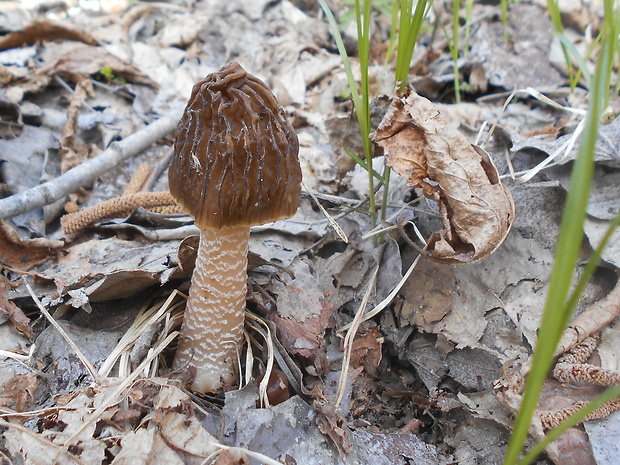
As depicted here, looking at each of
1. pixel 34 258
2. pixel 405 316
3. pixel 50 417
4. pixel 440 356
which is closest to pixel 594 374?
pixel 440 356

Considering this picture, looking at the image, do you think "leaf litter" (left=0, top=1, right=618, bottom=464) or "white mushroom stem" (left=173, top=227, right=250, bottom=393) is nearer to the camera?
"leaf litter" (left=0, top=1, right=618, bottom=464)

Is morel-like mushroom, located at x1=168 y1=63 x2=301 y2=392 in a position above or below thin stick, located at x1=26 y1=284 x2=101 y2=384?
above

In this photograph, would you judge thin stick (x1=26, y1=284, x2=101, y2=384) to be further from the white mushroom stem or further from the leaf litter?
the white mushroom stem

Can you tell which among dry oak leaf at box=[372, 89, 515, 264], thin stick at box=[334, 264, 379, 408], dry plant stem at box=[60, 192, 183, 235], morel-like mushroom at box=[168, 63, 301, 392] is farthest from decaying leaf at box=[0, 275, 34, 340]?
dry oak leaf at box=[372, 89, 515, 264]

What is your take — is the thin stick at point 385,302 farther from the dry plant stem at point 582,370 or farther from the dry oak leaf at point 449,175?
the dry plant stem at point 582,370

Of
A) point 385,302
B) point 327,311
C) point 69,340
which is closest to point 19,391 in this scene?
point 69,340

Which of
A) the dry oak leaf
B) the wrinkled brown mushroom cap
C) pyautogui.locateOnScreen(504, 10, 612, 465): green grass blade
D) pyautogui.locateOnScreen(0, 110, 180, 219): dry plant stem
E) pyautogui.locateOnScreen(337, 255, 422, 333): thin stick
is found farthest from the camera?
pyautogui.locateOnScreen(0, 110, 180, 219): dry plant stem

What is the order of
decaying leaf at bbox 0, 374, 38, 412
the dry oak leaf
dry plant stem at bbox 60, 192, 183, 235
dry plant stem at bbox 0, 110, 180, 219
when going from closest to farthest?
decaying leaf at bbox 0, 374, 38, 412, the dry oak leaf, dry plant stem at bbox 0, 110, 180, 219, dry plant stem at bbox 60, 192, 183, 235

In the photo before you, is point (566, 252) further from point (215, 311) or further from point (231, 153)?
point (215, 311)
